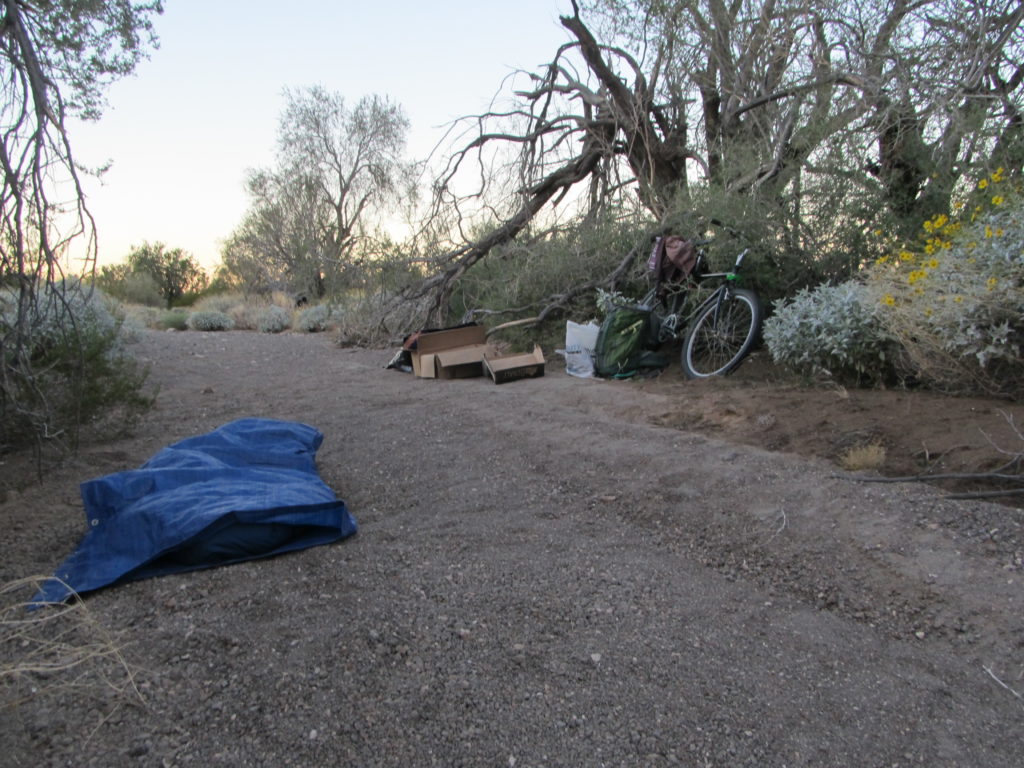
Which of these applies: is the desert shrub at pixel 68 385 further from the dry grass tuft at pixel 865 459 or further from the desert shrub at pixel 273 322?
the desert shrub at pixel 273 322

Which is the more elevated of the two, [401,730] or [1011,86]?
[1011,86]

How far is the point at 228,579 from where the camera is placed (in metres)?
2.54

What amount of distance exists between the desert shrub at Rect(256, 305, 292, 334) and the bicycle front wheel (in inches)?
490

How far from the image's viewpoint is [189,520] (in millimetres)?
2697

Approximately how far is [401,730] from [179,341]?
1159 centimetres

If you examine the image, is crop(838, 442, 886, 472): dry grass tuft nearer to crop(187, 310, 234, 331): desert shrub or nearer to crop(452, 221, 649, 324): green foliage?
crop(452, 221, 649, 324): green foliage

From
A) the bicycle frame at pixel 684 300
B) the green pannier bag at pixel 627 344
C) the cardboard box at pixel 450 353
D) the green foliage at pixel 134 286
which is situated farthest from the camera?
the green foliage at pixel 134 286

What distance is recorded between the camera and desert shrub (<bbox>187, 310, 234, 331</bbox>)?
16750mm

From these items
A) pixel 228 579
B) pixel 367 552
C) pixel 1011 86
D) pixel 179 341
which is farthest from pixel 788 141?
pixel 179 341

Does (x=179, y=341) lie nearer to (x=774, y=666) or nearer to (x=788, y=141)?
(x=788, y=141)

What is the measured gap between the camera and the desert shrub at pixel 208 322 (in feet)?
55.0

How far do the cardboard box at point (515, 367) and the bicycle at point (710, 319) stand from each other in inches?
50.2

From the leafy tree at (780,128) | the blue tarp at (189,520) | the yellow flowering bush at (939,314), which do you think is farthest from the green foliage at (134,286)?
the yellow flowering bush at (939,314)

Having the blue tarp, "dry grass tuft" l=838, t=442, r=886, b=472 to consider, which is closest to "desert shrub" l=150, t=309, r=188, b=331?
the blue tarp
